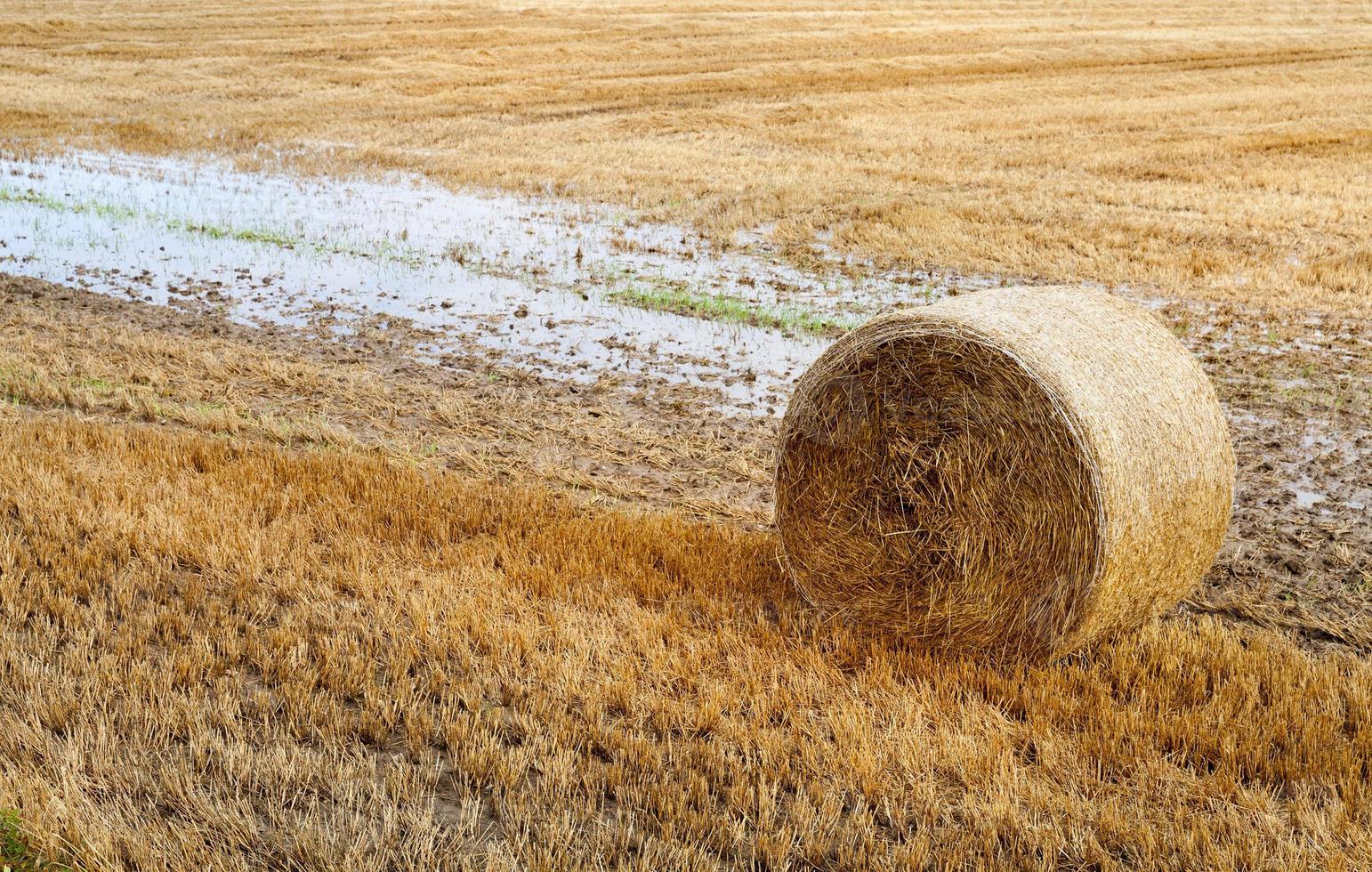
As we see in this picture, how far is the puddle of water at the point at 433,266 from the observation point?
1055 cm

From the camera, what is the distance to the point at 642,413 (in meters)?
8.85

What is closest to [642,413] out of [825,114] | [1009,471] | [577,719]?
[1009,471]

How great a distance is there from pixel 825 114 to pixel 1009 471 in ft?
74.8

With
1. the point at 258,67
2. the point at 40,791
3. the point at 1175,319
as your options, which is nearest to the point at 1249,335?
the point at 1175,319

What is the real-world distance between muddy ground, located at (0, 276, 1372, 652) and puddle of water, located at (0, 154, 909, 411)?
0.55 meters

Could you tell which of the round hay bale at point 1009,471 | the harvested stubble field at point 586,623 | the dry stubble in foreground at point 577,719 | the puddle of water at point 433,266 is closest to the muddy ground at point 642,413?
the harvested stubble field at point 586,623

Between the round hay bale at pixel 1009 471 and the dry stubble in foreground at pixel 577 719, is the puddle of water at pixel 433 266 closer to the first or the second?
the round hay bale at pixel 1009 471

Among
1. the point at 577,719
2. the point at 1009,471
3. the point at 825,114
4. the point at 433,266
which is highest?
the point at 825,114

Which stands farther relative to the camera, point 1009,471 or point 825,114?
point 825,114

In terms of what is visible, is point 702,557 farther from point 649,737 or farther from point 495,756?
point 495,756

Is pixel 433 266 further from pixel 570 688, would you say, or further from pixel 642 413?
pixel 570 688

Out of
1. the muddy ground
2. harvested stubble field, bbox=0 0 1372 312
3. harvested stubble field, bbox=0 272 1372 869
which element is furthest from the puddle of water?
harvested stubble field, bbox=0 272 1372 869

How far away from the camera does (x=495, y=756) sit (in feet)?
14.1

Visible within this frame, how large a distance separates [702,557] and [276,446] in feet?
11.0
